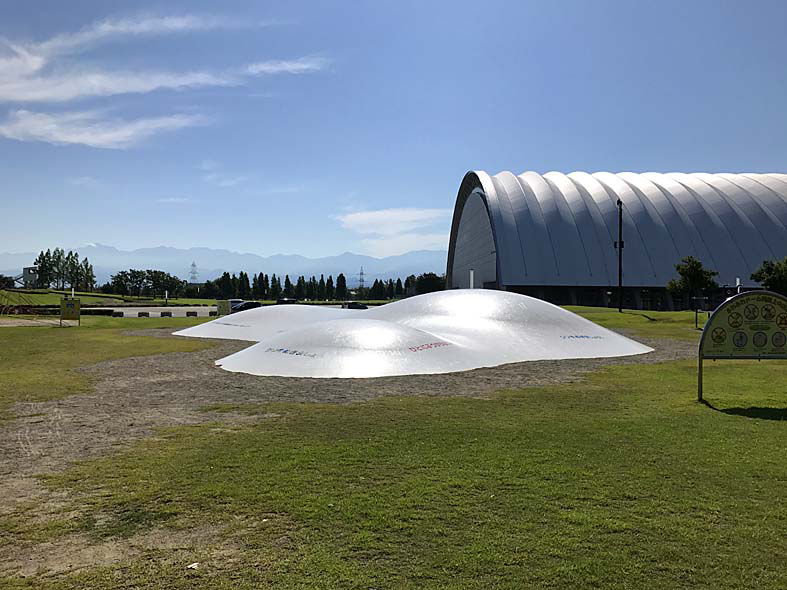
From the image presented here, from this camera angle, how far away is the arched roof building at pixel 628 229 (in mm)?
70000

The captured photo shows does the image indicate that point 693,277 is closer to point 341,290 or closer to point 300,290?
point 300,290

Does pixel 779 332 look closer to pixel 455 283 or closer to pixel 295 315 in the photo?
pixel 295 315

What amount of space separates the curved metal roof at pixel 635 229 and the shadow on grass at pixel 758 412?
57.7m

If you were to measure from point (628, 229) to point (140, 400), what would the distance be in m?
68.8

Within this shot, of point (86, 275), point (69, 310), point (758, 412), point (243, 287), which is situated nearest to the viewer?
point (758, 412)

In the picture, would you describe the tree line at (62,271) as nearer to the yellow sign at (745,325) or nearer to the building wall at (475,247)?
the building wall at (475,247)

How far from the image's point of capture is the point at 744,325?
13102mm

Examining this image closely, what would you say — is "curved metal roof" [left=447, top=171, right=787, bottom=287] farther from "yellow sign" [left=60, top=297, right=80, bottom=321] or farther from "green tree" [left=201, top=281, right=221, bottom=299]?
"green tree" [left=201, top=281, right=221, bottom=299]

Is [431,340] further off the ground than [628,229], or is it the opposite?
[628,229]

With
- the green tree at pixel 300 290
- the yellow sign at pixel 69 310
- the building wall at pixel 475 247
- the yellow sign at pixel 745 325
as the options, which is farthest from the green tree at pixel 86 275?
the yellow sign at pixel 745 325

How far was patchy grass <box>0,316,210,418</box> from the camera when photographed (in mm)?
15109

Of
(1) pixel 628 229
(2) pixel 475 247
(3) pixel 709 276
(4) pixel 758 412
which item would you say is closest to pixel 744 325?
(4) pixel 758 412

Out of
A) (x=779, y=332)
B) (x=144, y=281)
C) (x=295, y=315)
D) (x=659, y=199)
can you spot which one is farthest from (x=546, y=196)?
(x=144, y=281)

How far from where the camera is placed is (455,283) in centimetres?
10400
